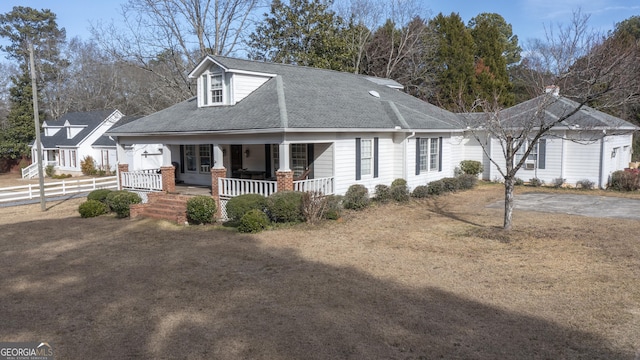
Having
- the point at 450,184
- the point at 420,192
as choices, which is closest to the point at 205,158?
the point at 420,192

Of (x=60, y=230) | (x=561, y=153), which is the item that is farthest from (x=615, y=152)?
(x=60, y=230)

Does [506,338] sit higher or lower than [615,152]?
lower

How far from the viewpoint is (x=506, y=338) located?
6473 millimetres

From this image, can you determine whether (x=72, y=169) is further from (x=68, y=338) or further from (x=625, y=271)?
(x=625, y=271)

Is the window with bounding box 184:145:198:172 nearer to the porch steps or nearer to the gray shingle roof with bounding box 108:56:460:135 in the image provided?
the gray shingle roof with bounding box 108:56:460:135

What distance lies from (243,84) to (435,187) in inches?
369

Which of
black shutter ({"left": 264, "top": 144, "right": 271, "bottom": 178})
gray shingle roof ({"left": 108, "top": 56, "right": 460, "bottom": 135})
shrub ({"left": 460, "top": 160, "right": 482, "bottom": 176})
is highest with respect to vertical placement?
gray shingle roof ({"left": 108, "top": 56, "right": 460, "bottom": 135})

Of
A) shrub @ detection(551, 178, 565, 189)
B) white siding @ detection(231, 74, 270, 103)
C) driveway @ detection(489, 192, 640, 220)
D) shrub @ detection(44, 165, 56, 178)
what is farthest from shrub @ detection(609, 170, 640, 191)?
shrub @ detection(44, 165, 56, 178)

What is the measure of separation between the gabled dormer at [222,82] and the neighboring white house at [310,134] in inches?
1.6

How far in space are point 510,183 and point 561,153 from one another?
11.9 meters

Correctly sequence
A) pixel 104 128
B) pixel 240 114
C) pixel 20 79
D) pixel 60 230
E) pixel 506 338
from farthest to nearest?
pixel 20 79 → pixel 104 128 → pixel 240 114 → pixel 60 230 → pixel 506 338

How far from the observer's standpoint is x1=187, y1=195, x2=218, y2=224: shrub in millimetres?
15273

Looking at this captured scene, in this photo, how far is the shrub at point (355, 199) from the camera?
17.2 metres

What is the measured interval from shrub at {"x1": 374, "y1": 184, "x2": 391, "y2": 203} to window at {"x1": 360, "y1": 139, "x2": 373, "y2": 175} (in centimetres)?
76
